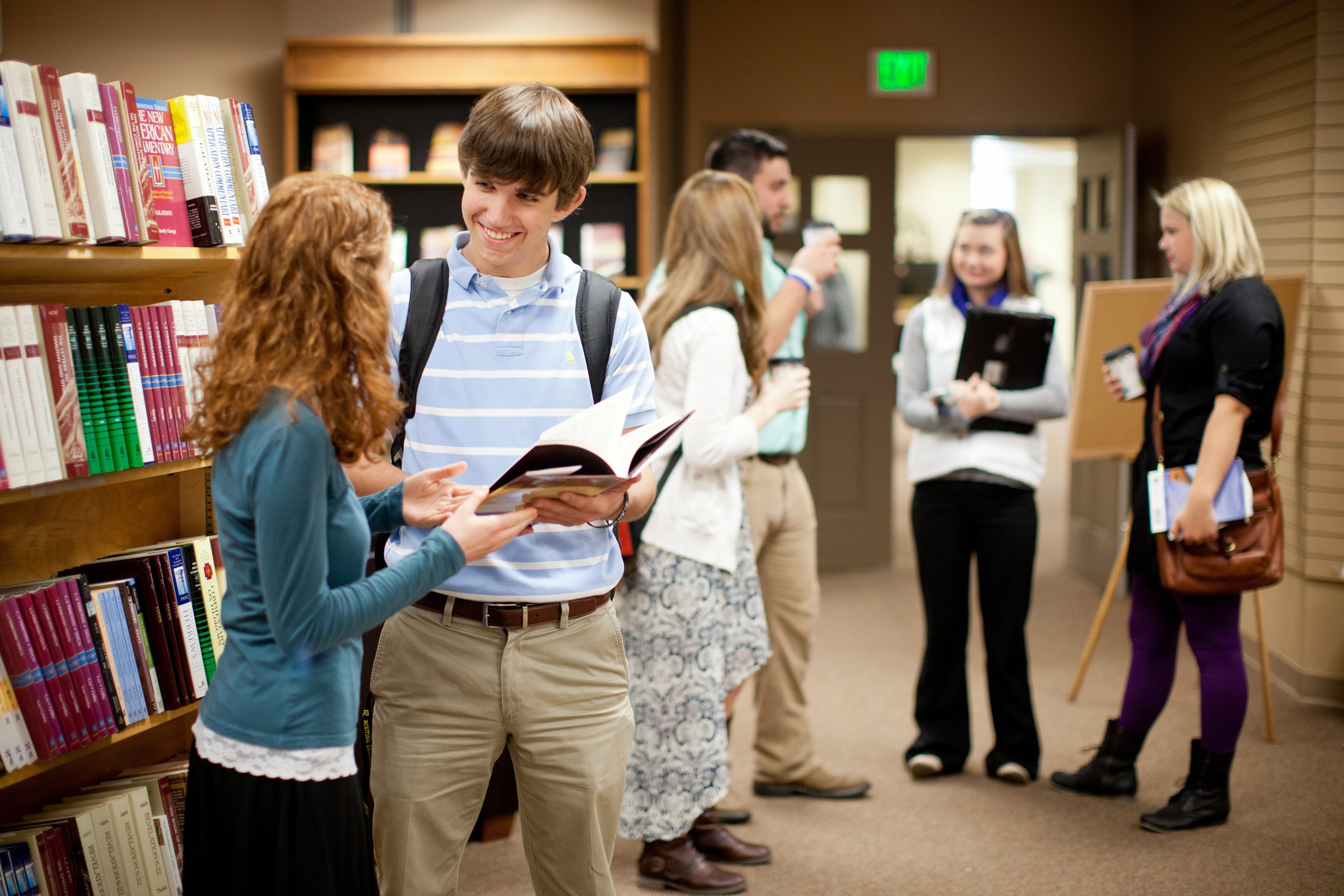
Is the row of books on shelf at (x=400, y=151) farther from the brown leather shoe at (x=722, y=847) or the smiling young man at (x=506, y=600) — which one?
the smiling young man at (x=506, y=600)

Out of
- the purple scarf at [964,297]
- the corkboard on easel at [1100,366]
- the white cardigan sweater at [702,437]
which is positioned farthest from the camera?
the corkboard on easel at [1100,366]

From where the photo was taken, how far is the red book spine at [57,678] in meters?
1.54

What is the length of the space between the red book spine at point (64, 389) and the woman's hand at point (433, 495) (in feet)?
1.77

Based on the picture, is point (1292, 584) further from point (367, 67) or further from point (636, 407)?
point (367, 67)

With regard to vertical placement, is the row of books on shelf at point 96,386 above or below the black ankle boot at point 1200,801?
above

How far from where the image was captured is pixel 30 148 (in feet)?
4.85

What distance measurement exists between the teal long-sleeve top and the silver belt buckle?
0.18 meters

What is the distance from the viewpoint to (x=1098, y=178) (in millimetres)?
5410

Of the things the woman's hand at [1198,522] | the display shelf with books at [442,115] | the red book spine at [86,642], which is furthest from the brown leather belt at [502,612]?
the display shelf with books at [442,115]

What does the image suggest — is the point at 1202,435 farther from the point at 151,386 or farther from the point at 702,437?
the point at 151,386

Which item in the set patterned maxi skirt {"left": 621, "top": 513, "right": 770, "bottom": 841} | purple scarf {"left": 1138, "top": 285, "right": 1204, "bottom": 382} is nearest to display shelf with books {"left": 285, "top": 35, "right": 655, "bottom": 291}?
purple scarf {"left": 1138, "top": 285, "right": 1204, "bottom": 382}

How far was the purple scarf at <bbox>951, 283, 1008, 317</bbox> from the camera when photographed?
308 centimetres

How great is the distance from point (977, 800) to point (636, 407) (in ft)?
6.47

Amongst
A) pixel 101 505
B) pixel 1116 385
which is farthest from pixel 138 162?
pixel 1116 385
